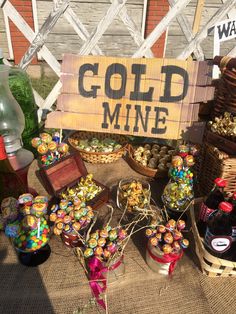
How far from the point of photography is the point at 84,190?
1002 mm

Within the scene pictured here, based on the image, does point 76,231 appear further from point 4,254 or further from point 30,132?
point 30,132

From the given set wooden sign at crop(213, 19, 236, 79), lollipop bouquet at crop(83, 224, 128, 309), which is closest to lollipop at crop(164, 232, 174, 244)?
lollipop bouquet at crop(83, 224, 128, 309)

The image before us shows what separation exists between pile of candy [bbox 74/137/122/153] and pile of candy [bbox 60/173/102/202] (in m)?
0.29

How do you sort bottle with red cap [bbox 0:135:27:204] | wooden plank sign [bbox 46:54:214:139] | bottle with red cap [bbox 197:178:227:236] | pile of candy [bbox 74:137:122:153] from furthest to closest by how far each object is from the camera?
pile of candy [bbox 74:137:122:153]
wooden plank sign [bbox 46:54:214:139]
bottle with red cap [bbox 0:135:27:204]
bottle with red cap [bbox 197:178:227:236]

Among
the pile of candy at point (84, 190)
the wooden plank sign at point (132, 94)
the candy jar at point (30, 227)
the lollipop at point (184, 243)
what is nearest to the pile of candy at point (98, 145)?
the wooden plank sign at point (132, 94)

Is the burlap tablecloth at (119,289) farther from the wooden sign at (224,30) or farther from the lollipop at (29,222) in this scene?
Result: the wooden sign at (224,30)

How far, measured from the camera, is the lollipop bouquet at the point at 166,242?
756mm

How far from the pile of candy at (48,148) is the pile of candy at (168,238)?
0.49 meters

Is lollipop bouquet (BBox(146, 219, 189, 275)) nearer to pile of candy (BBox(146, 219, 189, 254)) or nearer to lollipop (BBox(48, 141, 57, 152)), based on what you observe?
pile of candy (BBox(146, 219, 189, 254))

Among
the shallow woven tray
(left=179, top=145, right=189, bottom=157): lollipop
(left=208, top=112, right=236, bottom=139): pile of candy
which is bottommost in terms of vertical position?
the shallow woven tray

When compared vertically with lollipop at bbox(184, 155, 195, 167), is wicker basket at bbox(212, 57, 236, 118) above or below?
above

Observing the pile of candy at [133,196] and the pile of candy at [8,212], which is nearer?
the pile of candy at [8,212]

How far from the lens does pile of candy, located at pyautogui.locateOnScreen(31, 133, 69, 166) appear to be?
103 centimetres

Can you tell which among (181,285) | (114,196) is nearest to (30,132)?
(114,196)
